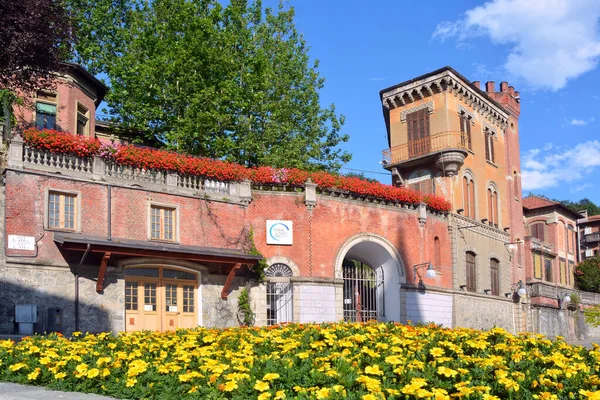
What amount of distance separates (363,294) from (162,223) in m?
10.4

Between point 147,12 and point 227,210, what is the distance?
1836 cm

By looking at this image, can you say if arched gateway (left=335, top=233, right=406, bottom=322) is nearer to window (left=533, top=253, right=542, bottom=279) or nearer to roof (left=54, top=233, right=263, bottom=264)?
roof (left=54, top=233, right=263, bottom=264)

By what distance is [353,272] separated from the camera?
30.0m

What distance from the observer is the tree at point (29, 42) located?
2100 cm

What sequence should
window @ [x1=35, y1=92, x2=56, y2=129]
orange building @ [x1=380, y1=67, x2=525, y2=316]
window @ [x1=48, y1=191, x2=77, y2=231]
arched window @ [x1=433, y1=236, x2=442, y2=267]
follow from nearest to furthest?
window @ [x1=48, y1=191, x2=77, y2=231]
window @ [x1=35, y1=92, x2=56, y2=129]
arched window @ [x1=433, y1=236, x2=442, y2=267]
orange building @ [x1=380, y1=67, x2=525, y2=316]

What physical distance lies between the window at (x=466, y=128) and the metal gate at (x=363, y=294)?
11235 mm

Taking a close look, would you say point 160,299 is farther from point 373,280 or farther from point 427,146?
point 427,146

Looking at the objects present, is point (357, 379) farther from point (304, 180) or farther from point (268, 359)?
point (304, 180)

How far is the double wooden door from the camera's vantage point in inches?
917

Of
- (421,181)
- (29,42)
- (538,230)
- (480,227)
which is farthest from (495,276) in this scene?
(29,42)

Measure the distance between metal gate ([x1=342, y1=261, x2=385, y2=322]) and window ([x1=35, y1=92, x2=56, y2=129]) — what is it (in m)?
13.8

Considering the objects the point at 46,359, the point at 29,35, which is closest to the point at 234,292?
the point at 29,35

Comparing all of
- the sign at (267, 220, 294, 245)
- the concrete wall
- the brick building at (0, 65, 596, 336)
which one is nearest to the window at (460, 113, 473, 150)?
the brick building at (0, 65, 596, 336)

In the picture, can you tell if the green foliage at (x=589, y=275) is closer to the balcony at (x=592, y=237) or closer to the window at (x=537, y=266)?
the window at (x=537, y=266)
